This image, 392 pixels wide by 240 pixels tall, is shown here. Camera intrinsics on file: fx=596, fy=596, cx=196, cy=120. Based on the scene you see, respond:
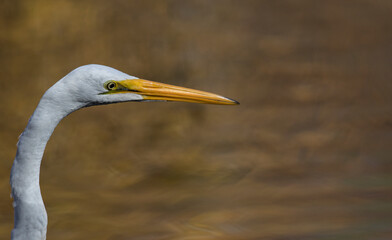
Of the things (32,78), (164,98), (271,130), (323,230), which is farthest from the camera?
(271,130)

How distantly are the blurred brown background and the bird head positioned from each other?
1.62m

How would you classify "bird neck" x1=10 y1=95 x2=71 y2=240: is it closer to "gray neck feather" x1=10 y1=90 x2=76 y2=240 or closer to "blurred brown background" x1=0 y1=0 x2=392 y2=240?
"gray neck feather" x1=10 y1=90 x2=76 y2=240

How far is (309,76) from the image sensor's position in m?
4.14

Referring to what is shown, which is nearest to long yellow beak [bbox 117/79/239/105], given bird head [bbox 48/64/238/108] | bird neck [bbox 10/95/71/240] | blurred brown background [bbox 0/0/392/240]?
bird head [bbox 48/64/238/108]

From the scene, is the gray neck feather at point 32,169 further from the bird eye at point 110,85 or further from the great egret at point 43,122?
the bird eye at point 110,85

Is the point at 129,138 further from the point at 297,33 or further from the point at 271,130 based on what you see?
the point at 297,33

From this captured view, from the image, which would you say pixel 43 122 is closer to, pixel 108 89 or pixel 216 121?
pixel 108 89

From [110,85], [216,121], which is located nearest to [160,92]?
[110,85]

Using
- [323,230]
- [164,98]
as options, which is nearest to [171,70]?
[323,230]

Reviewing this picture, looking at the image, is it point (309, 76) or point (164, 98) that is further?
point (309, 76)

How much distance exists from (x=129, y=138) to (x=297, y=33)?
4.61 feet

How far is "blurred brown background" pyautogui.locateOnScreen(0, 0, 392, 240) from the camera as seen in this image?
326 cm

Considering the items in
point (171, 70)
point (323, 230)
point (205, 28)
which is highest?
point (205, 28)

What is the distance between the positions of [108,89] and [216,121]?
2.49m
